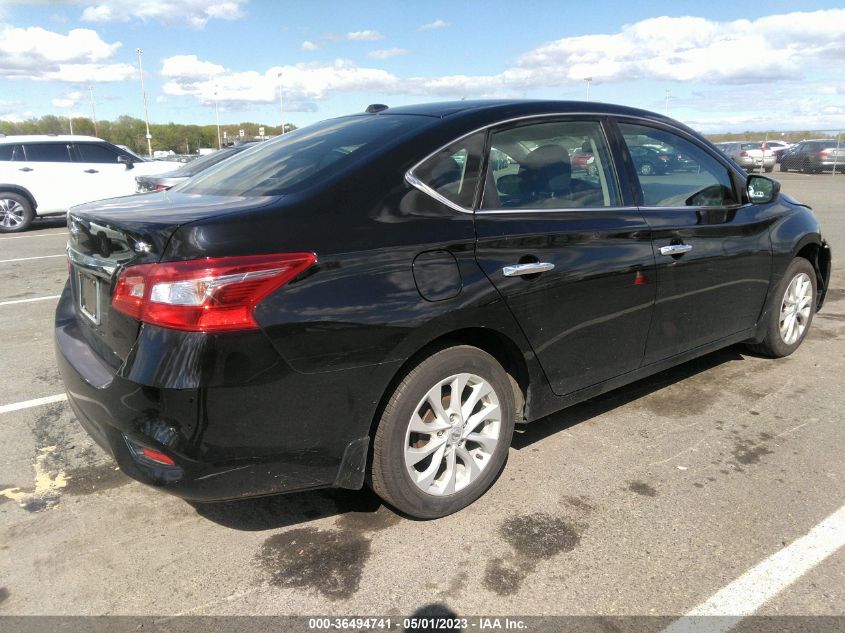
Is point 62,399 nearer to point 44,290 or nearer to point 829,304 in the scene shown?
point 44,290

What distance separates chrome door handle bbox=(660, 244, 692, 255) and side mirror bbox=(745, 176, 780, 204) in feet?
3.10

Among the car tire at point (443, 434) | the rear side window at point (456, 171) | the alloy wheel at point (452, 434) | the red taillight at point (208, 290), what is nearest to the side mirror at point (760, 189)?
the rear side window at point (456, 171)

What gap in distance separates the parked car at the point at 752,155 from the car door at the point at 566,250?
2825cm

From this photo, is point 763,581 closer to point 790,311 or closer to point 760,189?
point 760,189

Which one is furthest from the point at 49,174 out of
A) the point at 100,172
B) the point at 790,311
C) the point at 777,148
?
the point at 777,148

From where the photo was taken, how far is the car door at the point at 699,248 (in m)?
3.50

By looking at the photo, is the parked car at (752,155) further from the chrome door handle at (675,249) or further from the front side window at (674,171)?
the chrome door handle at (675,249)

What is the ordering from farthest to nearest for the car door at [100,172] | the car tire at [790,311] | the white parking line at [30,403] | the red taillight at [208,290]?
1. the car door at [100,172]
2. the car tire at [790,311]
3. the white parking line at [30,403]
4. the red taillight at [208,290]

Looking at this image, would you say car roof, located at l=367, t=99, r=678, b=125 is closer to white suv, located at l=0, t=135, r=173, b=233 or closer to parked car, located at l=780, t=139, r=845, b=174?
white suv, located at l=0, t=135, r=173, b=233

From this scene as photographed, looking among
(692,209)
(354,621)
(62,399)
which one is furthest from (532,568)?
(62,399)

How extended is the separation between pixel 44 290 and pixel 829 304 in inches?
320

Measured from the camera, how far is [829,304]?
647 cm

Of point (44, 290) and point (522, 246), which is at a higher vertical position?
point (522, 246)

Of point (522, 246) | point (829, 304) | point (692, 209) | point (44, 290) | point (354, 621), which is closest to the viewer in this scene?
point (354, 621)
